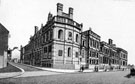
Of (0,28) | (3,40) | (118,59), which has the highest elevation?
(0,28)

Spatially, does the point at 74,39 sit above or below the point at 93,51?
above

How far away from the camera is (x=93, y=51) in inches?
1626

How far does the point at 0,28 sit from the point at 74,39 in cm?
1458

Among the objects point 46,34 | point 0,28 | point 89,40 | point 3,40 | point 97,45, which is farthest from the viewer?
point 97,45

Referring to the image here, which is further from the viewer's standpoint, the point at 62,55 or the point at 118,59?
the point at 118,59

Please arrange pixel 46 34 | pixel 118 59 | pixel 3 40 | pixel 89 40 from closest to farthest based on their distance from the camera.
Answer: pixel 3 40 < pixel 46 34 < pixel 89 40 < pixel 118 59

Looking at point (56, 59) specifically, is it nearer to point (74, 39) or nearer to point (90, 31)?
point (74, 39)

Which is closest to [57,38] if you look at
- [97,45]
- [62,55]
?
[62,55]

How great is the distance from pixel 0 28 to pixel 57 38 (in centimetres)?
1048

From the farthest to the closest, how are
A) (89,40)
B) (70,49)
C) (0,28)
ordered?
1. (89,40)
2. (70,49)
3. (0,28)

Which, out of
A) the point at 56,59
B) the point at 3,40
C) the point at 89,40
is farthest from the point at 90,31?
the point at 3,40

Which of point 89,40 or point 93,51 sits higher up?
point 89,40

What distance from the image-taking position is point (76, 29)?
102 ft

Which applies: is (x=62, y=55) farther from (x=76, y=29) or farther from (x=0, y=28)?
(x=0, y=28)
